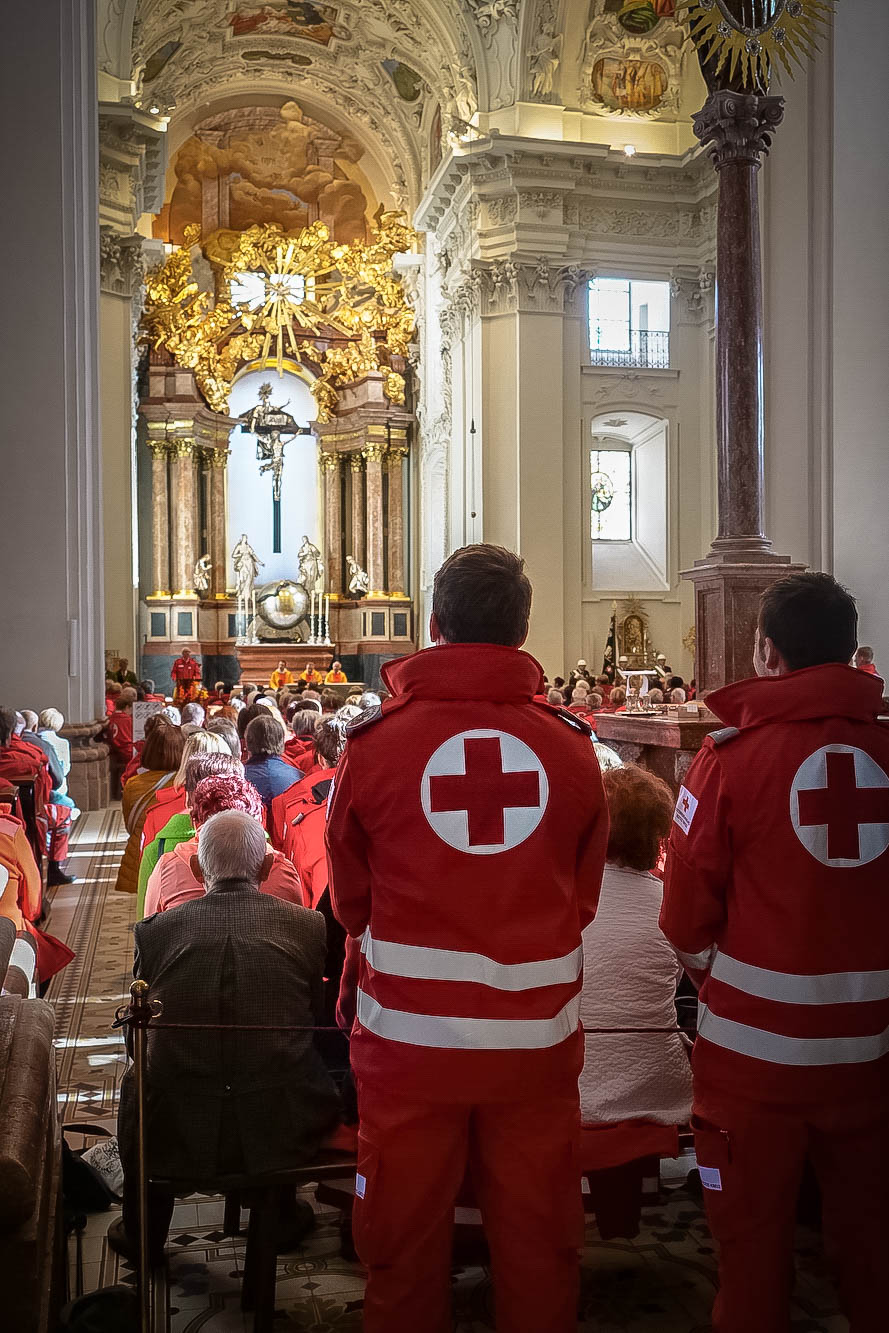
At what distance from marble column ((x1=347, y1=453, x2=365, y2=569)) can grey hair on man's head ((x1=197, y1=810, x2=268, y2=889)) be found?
2575 cm

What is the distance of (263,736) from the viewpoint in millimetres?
6418

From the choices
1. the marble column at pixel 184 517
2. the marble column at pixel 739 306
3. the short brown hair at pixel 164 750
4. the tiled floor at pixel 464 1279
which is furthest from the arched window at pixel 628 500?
the tiled floor at pixel 464 1279

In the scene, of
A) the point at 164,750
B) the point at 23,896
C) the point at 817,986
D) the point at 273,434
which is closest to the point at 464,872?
the point at 817,986

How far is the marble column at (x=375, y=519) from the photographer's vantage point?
2830 centimetres

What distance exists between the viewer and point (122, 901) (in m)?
8.34

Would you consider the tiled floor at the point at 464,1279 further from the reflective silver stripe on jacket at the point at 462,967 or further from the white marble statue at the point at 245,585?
the white marble statue at the point at 245,585

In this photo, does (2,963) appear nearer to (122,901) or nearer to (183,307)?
(122,901)

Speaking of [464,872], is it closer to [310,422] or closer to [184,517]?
[184,517]

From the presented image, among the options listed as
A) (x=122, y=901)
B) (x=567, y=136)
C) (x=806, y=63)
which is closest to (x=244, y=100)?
(x=567, y=136)

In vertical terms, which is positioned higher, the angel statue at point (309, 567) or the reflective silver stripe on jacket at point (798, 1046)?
the angel statue at point (309, 567)

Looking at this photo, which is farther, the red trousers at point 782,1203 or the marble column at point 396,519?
the marble column at point 396,519

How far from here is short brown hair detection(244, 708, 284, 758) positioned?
642cm

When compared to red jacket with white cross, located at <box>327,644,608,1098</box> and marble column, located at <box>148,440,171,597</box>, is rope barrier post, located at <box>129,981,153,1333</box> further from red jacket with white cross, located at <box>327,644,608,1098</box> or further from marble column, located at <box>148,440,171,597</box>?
marble column, located at <box>148,440,171,597</box>

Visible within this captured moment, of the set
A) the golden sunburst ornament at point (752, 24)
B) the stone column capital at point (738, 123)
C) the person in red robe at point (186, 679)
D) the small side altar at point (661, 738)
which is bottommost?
the person in red robe at point (186, 679)
